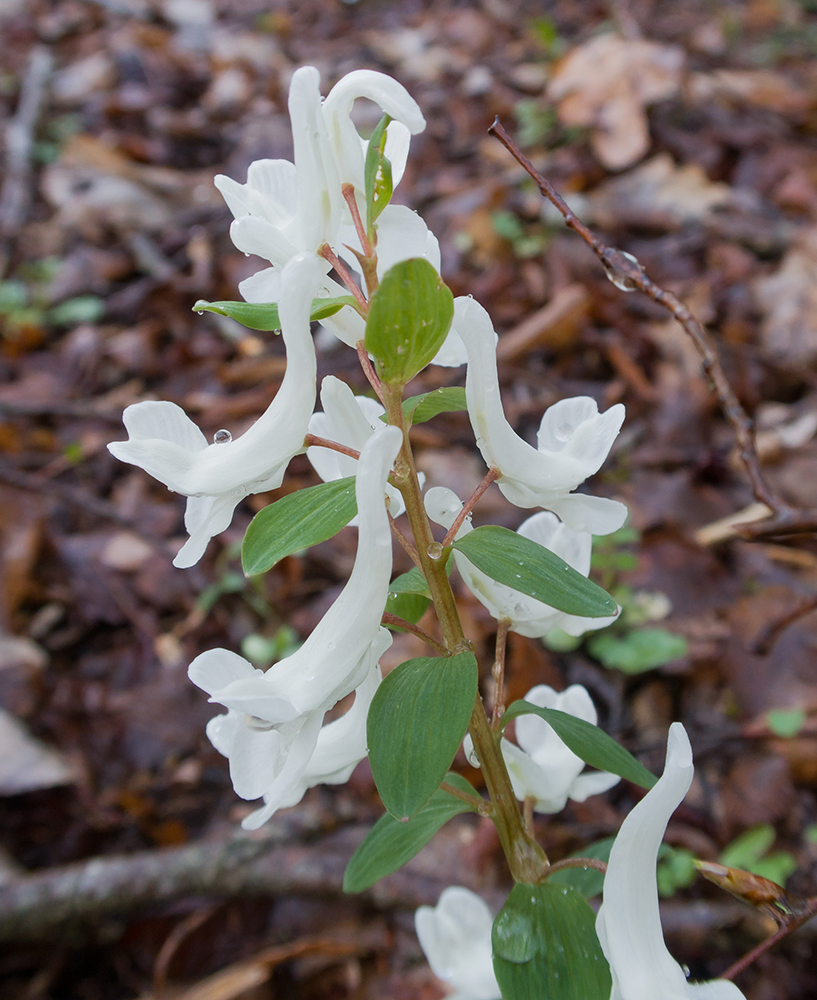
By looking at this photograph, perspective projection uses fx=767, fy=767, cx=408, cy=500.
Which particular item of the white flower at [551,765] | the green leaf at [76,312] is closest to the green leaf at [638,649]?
the white flower at [551,765]

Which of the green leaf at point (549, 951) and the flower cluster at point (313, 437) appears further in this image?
the green leaf at point (549, 951)

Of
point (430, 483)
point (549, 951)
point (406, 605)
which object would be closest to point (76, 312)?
point (430, 483)

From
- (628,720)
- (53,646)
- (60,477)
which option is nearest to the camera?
(628,720)

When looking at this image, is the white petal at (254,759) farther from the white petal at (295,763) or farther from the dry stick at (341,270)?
the dry stick at (341,270)

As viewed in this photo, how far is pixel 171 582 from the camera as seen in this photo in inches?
101

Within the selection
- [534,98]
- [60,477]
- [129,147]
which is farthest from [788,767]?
[129,147]

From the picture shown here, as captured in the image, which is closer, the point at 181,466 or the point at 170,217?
the point at 181,466

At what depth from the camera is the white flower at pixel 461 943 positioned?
3.84 feet

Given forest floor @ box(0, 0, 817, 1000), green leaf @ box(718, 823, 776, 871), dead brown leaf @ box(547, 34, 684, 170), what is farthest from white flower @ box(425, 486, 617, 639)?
dead brown leaf @ box(547, 34, 684, 170)

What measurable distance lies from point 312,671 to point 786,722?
140cm

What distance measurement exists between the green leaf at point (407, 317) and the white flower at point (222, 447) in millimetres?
78

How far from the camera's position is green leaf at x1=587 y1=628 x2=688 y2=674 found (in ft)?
6.37

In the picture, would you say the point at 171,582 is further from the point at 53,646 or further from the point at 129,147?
the point at 129,147

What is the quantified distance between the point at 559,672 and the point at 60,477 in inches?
80.6
